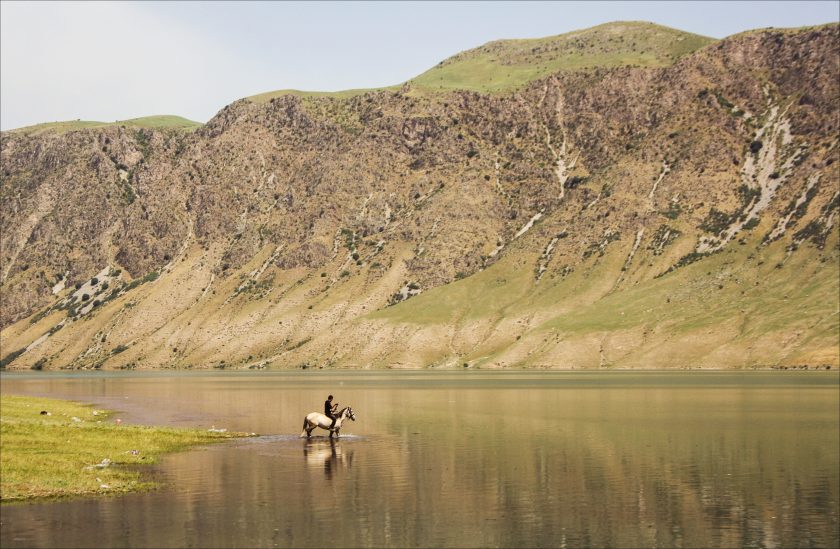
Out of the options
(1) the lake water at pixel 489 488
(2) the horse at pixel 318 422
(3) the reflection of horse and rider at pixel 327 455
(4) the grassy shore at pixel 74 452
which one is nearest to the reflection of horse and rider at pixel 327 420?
(2) the horse at pixel 318 422

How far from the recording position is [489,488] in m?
41.3

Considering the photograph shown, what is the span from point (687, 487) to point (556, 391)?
8311 cm

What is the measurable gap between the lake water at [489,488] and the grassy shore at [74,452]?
190cm

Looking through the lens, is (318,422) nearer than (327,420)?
Yes

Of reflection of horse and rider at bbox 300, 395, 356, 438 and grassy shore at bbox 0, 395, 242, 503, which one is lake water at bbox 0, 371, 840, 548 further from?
grassy shore at bbox 0, 395, 242, 503

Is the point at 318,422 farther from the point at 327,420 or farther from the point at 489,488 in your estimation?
the point at 489,488

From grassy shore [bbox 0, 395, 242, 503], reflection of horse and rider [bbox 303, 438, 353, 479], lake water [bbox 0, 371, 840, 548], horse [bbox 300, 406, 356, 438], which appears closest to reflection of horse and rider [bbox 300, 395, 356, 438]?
horse [bbox 300, 406, 356, 438]

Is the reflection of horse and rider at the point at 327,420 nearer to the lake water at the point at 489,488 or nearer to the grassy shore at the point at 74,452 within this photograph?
the lake water at the point at 489,488

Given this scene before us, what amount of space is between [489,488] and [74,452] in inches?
909

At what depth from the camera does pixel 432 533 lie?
32.2 meters

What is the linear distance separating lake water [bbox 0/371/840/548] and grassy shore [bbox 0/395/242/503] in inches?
74.8

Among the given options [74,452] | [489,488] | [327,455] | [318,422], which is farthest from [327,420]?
[489,488]

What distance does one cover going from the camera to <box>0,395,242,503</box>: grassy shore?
39.8 m

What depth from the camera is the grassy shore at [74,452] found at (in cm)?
3981
